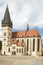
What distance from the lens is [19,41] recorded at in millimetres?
106312

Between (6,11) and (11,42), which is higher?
(6,11)

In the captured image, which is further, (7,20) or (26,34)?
(26,34)

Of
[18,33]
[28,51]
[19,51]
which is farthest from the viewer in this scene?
[18,33]

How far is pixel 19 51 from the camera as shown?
96.7m

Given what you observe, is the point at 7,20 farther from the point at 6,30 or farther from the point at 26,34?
the point at 26,34

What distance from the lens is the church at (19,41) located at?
323 feet

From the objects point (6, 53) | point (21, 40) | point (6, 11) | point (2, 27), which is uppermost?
point (6, 11)

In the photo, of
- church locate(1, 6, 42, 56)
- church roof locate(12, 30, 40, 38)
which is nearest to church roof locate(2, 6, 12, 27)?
church locate(1, 6, 42, 56)

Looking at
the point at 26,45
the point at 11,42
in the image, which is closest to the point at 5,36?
the point at 11,42

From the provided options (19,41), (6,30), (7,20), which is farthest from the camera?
(19,41)

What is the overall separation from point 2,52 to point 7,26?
14817 millimetres

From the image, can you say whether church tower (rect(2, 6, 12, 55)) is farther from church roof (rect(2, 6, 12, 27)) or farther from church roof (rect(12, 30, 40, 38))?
church roof (rect(12, 30, 40, 38))

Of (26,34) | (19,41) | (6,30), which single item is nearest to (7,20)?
(6,30)

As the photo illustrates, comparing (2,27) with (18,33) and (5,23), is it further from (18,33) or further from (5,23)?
(18,33)
